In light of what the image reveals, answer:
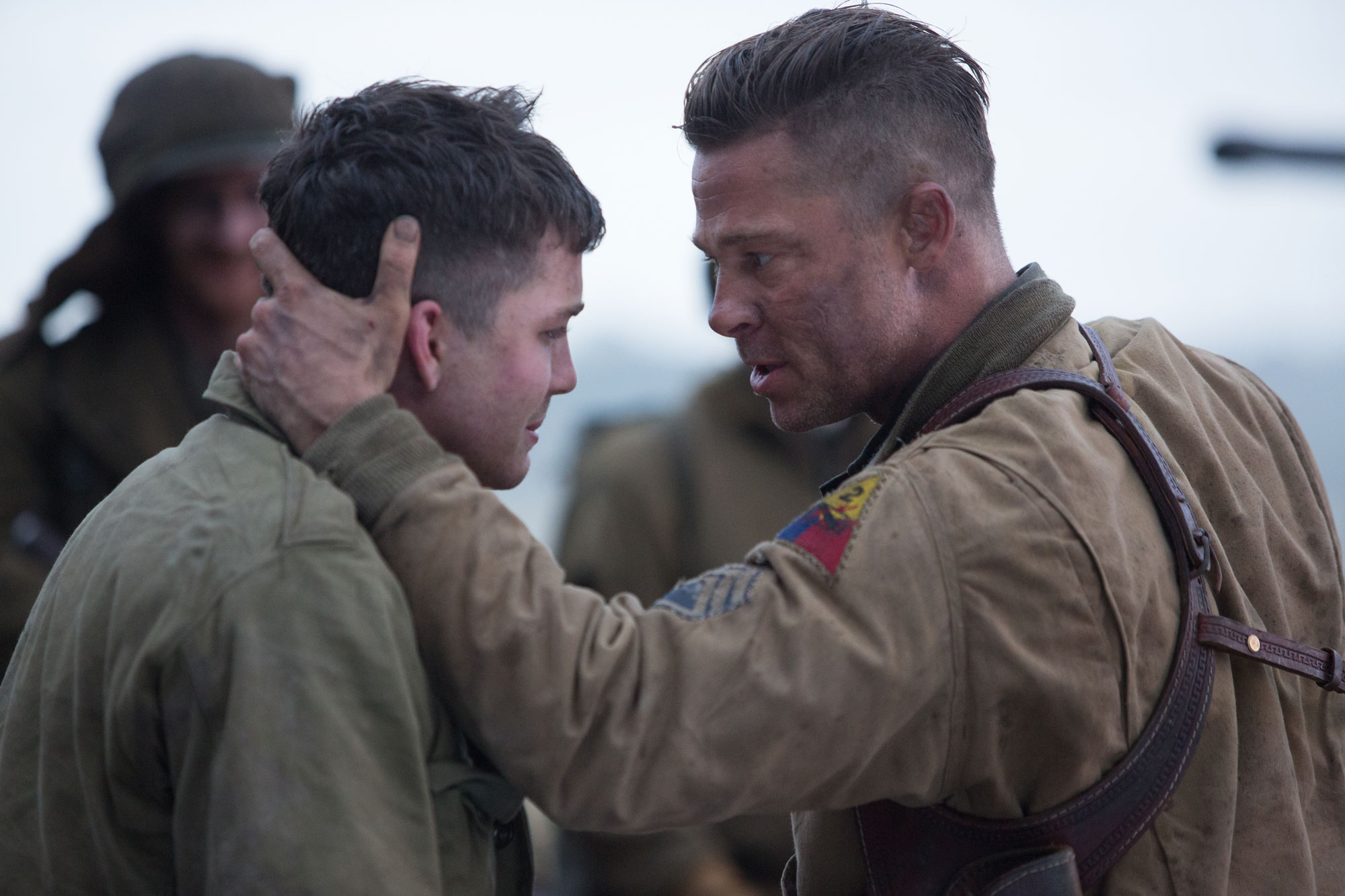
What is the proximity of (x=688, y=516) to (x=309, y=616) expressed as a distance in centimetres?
296

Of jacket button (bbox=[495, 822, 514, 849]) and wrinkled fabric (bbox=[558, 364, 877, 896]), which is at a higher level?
jacket button (bbox=[495, 822, 514, 849])

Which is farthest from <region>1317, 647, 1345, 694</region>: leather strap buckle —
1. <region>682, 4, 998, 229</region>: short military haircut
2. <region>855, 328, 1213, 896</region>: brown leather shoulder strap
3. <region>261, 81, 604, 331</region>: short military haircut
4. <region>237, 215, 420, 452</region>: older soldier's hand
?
<region>237, 215, 420, 452</region>: older soldier's hand

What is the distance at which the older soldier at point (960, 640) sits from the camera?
168cm

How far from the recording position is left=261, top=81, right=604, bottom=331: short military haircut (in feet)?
5.86

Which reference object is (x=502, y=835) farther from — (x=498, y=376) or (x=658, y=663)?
(x=498, y=376)

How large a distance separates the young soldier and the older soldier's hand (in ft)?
0.07

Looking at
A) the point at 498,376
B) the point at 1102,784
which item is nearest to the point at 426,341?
the point at 498,376

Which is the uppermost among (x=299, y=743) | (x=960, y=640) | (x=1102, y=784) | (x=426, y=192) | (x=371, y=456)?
(x=426, y=192)

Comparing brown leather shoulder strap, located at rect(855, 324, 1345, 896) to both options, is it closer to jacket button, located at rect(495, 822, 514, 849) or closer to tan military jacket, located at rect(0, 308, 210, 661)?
jacket button, located at rect(495, 822, 514, 849)

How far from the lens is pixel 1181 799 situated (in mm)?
1879

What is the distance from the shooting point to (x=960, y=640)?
1770mm

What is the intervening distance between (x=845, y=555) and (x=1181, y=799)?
676 millimetres

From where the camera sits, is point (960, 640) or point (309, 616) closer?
point (309, 616)

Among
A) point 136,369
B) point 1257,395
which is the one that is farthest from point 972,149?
point 136,369
